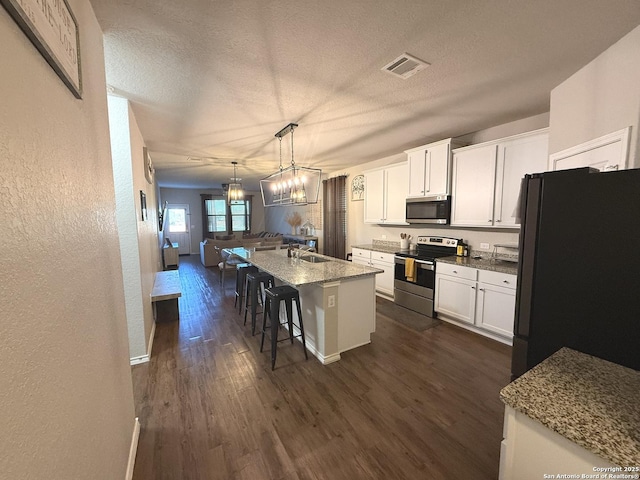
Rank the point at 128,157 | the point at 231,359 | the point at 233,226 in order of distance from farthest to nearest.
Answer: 1. the point at 233,226
2. the point at 231,359
3. the point at 128,157

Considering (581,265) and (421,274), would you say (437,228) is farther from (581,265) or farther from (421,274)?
(581,265)

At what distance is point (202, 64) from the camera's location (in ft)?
6.19

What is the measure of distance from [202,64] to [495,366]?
366cm

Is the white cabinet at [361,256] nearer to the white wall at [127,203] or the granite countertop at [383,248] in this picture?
the granite countertop at [383,248]

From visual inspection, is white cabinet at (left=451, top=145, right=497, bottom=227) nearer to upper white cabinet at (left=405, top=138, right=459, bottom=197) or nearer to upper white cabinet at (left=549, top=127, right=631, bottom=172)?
upper white cabinet at (left=405, top=138, right=459, bottom=197)

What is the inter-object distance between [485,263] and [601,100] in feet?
6.11

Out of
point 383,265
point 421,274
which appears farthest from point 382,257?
point 421,274

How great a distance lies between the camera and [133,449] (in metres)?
1.60

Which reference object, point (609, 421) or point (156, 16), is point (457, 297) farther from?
point (156, 16)

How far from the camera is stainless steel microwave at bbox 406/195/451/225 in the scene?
3654mm

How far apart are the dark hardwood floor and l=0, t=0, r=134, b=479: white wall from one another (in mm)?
592

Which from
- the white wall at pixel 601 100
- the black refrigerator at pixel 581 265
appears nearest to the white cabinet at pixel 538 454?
the black refrigerator at pixel 581 265

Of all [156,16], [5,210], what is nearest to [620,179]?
[5,210]

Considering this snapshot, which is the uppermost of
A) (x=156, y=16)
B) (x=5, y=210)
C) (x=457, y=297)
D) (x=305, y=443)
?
(x=156, y=16)
